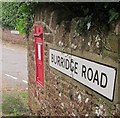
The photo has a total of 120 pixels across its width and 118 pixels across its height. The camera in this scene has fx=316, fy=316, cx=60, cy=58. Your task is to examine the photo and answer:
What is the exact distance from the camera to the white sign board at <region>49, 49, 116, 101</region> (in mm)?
2975

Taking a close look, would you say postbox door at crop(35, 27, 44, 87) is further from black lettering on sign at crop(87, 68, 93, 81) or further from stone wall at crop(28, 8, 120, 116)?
black lettering on sign at crop(87, 68, 93, 81)

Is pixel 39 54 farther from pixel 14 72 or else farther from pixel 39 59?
pixel 14 72

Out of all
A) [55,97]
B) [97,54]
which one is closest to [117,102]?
[97,54]

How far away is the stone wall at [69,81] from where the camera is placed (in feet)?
9.97

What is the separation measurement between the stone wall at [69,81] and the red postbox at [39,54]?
5.2 inches

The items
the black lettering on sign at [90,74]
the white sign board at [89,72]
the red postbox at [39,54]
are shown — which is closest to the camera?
the white sign board at [89,72]

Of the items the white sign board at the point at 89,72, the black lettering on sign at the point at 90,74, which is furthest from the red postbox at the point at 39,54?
the black lettering on sign at the point at 90,74

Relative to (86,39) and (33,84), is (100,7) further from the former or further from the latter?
(33,84)

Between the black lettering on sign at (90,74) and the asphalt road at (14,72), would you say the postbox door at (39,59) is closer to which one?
the black lettering on sign at (90,74)

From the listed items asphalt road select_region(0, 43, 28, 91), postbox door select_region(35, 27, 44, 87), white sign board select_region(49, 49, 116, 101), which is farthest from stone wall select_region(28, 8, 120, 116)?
asphalt road select_region(0, 43, 28, 91)

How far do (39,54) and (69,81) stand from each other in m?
1.79

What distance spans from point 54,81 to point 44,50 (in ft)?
2.47

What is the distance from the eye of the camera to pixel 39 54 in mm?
5773

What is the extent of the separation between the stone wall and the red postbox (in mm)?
132
